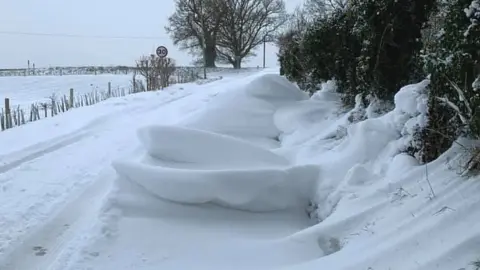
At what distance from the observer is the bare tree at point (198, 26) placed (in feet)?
148

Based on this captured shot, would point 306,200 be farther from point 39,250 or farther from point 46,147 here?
point 46,147

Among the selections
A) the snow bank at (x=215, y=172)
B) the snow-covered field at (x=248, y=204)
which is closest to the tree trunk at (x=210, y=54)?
the snow-covered field at (x=248, y=204)

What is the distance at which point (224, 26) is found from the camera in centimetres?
4675

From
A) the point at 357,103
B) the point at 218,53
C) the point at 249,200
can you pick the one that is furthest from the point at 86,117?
the point at 218,53

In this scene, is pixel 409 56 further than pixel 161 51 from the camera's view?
No

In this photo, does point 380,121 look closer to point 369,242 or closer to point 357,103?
point 357,103

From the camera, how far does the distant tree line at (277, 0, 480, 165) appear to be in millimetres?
3928

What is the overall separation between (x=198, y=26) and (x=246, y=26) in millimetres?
5000

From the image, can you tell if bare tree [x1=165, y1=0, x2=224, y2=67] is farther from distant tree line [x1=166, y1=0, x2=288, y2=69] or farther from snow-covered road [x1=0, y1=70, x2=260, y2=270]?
snow-covered road [x1=0, y1=70, x2=260, y2=270]

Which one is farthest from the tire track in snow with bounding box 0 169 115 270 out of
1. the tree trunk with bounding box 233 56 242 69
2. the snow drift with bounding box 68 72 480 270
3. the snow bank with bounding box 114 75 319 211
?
the tree trunk with bounding box 233 56 242 69

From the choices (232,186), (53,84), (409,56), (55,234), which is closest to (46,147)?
(55,234)

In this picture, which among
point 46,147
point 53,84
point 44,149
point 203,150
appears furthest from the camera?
point 53,84

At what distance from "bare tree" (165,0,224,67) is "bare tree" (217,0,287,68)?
118cm

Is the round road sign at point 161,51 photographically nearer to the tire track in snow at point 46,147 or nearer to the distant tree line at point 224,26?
the tire track in snow at point 46,147
